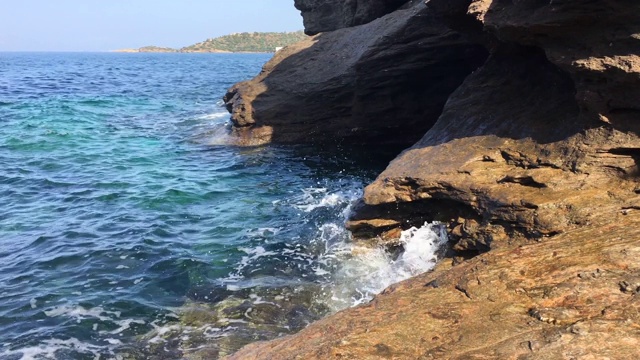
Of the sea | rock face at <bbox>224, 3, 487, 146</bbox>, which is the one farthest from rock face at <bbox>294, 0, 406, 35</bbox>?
the sea

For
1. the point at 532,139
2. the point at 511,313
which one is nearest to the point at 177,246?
the point at 532,139

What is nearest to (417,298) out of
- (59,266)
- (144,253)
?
(144,253)

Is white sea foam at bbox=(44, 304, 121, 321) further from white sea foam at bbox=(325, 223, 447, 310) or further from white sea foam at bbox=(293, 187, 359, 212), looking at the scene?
white sea foam at bbox=(293, 187, 359, 212)

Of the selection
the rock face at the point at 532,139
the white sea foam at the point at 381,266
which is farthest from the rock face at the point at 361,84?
the white sea foam at the point at 381,266

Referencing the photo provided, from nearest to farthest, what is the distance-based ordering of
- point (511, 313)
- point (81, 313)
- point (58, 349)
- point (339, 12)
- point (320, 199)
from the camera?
point (511, 313) → point (58, 349) → point (81, 313) → point (320, 199) → point (339, 12)

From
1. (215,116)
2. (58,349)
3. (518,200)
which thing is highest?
(518,200)

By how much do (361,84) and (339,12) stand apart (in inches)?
367

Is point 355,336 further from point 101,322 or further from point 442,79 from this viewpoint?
point 442,79

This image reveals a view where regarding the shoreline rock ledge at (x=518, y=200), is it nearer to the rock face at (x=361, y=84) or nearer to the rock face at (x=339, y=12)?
the rock face at (x=361, y=84)

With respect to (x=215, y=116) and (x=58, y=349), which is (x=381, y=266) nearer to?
(x=58, y=349)

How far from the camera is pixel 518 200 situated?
727 centimetres

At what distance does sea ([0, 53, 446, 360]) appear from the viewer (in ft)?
24.9

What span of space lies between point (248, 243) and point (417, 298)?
577 cm

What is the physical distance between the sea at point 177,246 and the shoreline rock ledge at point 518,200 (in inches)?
48.2
